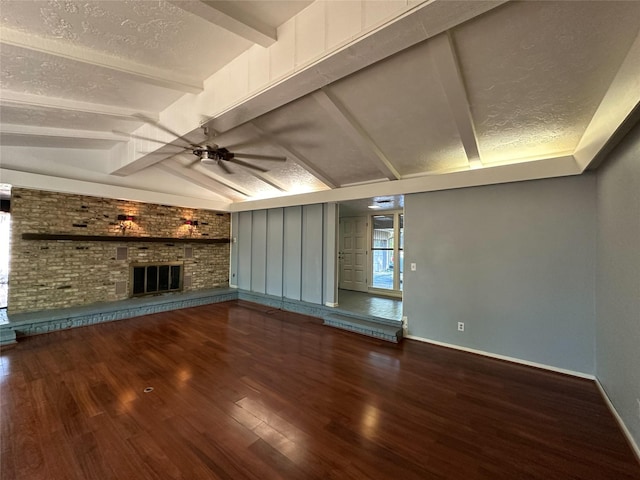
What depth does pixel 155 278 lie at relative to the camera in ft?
21.5

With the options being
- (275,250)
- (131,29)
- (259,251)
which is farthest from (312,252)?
(131,29)

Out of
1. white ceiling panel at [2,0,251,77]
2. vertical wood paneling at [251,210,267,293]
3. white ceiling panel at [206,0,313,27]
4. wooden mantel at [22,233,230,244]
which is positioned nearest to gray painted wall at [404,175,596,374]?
white ceiling panel at [206,0,313,27]

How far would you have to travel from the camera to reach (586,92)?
7.98ft

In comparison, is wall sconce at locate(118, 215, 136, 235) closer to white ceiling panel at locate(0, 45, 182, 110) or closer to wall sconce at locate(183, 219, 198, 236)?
wall sconce at locate(183, 219, 198, 236)

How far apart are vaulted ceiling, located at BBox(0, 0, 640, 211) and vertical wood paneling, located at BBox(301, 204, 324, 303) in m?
1.57

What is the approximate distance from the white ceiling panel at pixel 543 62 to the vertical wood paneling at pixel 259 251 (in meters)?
5.34

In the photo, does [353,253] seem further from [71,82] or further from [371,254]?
[71,82]

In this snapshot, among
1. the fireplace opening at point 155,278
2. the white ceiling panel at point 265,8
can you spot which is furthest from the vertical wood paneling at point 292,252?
the white ceiling panel at point 265,8

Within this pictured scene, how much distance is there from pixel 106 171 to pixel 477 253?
7.28m

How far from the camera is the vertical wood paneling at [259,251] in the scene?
7.03m

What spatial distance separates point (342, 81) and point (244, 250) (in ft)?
18.8

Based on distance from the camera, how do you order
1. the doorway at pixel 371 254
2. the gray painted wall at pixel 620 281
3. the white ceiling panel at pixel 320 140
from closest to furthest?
1. the gray painted wall at pixel 620 281
2. the white ceiling panel at pixel 320 140
3. the doorway at pixel 371 254

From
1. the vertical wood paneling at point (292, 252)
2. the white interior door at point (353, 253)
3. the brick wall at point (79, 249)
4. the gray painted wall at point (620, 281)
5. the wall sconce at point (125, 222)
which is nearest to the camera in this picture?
the gray painted wall at point (620, 281)

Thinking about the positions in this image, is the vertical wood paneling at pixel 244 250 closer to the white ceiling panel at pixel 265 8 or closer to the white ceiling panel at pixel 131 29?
the white ceiling panel at pixel 131 29
